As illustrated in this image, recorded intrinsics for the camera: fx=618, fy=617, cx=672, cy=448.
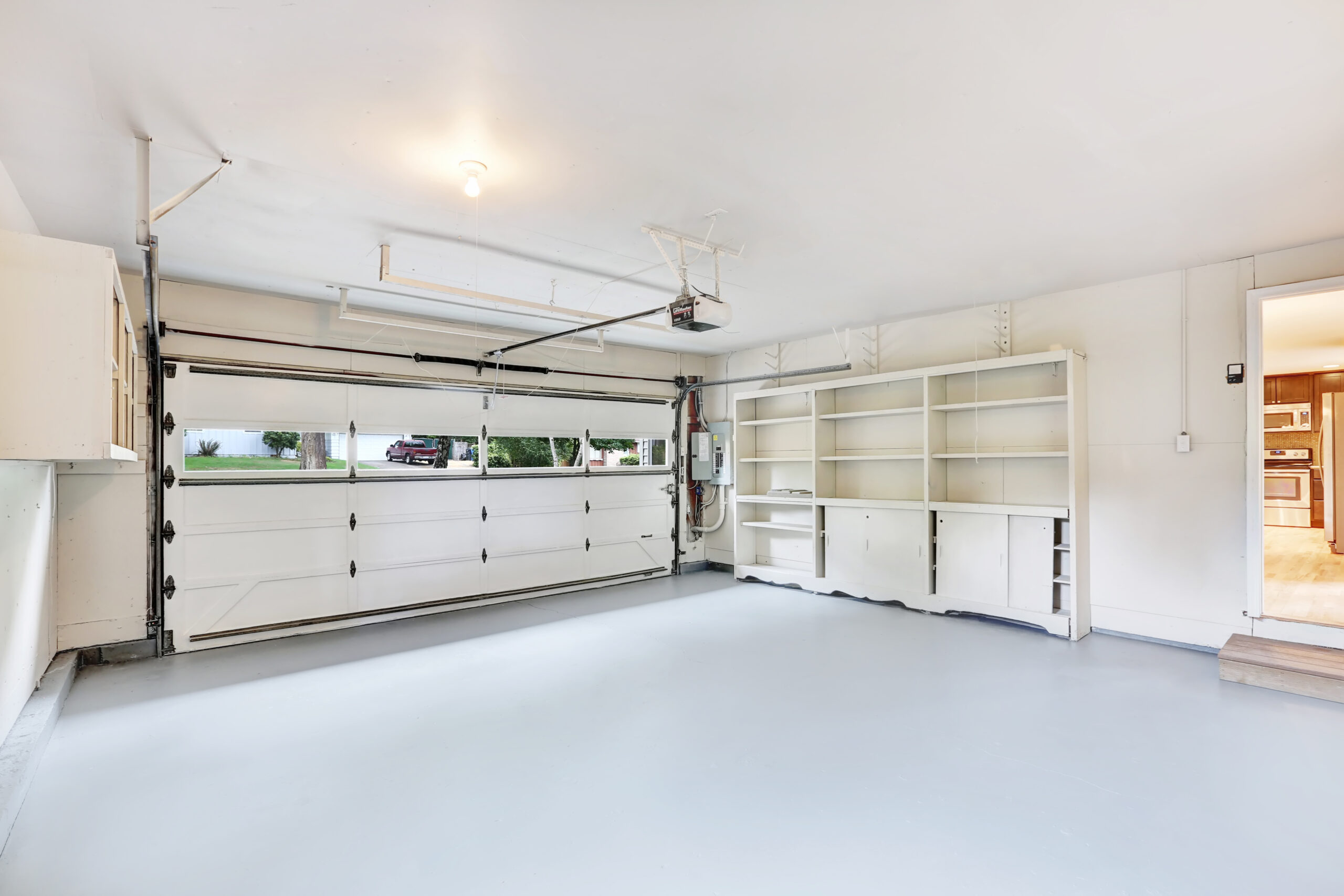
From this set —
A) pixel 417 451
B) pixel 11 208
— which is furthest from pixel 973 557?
pixel 11 208

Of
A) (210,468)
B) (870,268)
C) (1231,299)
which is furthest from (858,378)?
(210,468)

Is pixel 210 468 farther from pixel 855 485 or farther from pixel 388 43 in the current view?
pixel 855 485

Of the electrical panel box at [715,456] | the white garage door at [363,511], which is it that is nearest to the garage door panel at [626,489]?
the white garage door at [363,511]

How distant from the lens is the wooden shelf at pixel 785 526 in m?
6.62

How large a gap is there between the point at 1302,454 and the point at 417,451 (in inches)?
443

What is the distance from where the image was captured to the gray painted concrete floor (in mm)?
2004

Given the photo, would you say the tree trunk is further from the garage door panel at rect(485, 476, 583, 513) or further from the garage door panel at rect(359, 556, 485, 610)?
the garage door panel at rect(485, 476, 583, 513)

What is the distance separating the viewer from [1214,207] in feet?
10.6

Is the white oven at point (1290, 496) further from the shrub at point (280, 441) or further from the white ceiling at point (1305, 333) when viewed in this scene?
the shrub at point (280, 441)

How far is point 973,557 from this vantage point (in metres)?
5.10

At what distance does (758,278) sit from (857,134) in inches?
77.1

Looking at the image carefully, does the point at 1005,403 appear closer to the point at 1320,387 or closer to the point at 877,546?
the point at 877,546

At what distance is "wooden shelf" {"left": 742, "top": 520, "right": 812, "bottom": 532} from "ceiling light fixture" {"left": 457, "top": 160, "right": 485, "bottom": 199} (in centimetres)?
473

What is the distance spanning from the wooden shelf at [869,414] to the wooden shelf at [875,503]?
0.81m
